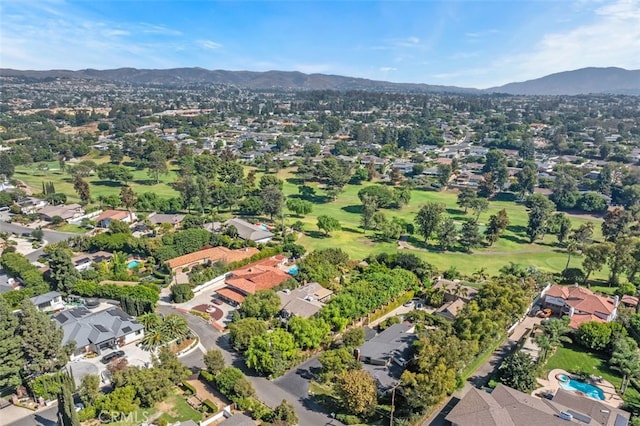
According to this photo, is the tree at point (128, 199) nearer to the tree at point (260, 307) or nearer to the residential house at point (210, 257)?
the residential house at point (210, 257)

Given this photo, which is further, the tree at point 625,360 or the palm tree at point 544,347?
the palm tree at point 544,347

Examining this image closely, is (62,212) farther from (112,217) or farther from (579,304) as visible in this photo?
(579,304)

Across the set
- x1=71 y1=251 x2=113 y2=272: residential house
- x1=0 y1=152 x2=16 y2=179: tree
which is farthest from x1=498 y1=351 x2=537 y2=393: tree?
x1=0 y1=152 x2=16 y2=179: tree

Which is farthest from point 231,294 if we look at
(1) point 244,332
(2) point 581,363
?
(2) point 581,363

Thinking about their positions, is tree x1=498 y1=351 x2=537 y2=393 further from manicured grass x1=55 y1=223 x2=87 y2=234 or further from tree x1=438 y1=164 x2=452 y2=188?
tree x1=438 y1=164 x2=452 y2=188

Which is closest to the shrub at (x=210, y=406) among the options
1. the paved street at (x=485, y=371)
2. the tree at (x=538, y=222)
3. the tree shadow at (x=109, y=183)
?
the paved street at (x=485, y=371)

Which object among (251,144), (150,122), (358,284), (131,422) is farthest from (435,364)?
(150,122)
